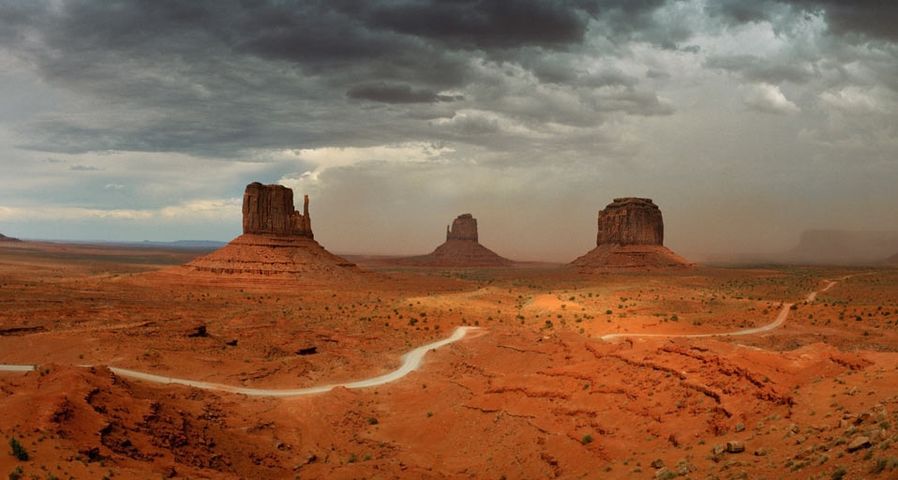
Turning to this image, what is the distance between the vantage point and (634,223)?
459 feet

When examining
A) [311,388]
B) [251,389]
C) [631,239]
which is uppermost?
[631,239]

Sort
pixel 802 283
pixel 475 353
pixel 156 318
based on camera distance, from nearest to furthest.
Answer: pixel 475 353, pixel 156 318, pixel 802 283

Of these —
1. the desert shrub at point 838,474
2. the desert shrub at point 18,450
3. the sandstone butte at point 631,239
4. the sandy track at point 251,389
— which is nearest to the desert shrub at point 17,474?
the desert shrub at point 18,450

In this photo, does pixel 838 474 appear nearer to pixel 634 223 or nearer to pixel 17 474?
pixel 17 474

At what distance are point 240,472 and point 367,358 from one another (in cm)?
1736

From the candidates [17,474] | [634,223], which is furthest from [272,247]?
[634,223]

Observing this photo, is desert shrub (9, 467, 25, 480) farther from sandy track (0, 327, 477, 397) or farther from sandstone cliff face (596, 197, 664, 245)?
sandstone cliff face (596, 197, 664, 245)

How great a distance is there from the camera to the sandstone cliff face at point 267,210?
319 ft

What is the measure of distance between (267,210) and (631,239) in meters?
86.0

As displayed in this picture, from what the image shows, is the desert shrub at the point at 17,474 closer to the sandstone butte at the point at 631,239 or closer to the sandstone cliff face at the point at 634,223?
the sandstone butte at the point at 631,239

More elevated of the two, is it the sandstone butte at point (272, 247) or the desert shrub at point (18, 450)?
the sandstone butte at point (272, 247)

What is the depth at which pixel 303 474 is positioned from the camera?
22719 millimetres

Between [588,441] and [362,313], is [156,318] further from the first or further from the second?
[588,441]

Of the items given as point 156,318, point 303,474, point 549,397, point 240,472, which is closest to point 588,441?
point 549,397
